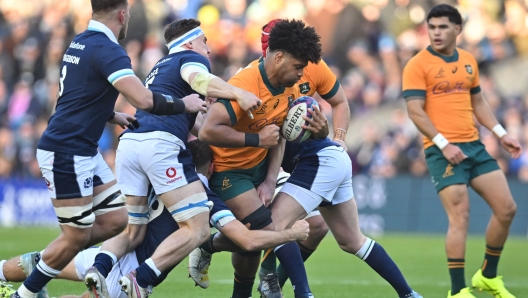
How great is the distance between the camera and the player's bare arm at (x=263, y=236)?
6.57m

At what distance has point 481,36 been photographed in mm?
17828

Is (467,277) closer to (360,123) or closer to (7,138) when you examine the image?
(360,123)

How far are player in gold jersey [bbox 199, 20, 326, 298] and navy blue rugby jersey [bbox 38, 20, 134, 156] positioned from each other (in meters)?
0.82

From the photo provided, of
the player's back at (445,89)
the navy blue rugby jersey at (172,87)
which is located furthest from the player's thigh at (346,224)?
the player's back at (445,89)

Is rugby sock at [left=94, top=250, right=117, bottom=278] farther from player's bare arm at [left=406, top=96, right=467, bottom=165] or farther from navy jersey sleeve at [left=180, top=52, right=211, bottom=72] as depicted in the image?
player's bare arm at [left=406, top=96, right=467, bottom=165]

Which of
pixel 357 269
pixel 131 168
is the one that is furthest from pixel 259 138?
pixel 357 269

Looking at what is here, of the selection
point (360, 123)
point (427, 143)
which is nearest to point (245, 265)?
point (427, 143)

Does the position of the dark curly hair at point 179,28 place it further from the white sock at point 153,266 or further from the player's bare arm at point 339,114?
the white sock at point 153,266

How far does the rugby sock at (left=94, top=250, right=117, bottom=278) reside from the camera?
6617 millimetres

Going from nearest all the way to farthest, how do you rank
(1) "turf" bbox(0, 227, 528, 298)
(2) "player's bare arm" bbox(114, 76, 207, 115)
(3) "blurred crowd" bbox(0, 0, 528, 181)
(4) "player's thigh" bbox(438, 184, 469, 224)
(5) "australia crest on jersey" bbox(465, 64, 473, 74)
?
(2) "player's bare arm" bbox(114, 76, 207, 115) → (4) "player's thigh" bbox(438, 184, 469, 224) → (5) "australia crest on jersey" bbox(465, 64, 473, 74) → (1) "turf" bbox(0, 227, 528, 298) → (3) "blurred crowd" bbox(0, 0, 528, 181)

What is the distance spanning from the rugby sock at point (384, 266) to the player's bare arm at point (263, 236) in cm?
83

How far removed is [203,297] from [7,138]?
1213 centimetres

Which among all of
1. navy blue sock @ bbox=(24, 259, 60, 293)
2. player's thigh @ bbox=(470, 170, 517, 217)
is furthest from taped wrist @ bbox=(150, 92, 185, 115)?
player's thigh @ bbox=(470, 170, 517, 217)

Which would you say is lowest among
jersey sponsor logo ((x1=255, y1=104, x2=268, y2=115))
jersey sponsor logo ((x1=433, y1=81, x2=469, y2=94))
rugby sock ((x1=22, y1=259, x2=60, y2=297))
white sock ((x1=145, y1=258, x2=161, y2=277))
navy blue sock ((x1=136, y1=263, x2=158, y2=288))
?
rugby sock ((x1=22, y1=259, x2=60, y2=297))
